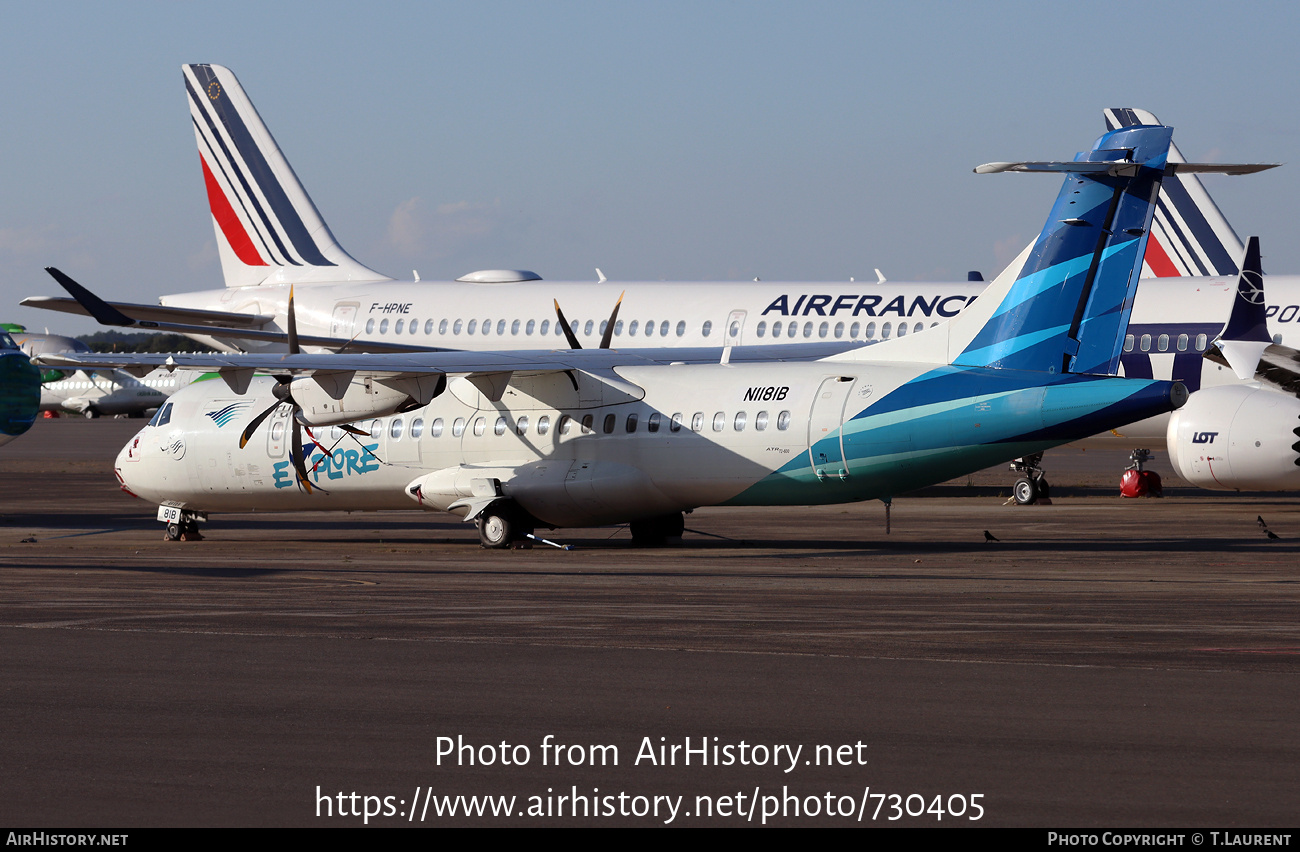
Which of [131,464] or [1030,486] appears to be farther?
[1030,486]

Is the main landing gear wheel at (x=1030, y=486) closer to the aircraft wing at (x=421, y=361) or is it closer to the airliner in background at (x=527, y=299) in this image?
the airliner in background at (x=527, y=299)

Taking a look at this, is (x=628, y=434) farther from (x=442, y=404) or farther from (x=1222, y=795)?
(x=1222, y=795)

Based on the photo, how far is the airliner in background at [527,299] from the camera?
108ft

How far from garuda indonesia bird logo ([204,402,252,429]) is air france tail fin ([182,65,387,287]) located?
20822 mm

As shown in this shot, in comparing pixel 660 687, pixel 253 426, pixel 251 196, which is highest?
pixel 251 196

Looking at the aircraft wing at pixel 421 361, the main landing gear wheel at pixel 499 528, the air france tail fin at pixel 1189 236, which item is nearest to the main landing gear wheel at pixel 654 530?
the main landing gear wheel at pixel 499 528

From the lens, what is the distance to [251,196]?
157ft

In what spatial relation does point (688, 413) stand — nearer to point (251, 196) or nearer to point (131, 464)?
point (131, 464)

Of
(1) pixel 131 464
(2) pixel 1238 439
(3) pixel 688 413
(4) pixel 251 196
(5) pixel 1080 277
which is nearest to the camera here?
(5) pixel 1080 277

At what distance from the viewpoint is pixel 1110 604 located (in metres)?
16.0

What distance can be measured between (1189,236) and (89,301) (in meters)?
35.1

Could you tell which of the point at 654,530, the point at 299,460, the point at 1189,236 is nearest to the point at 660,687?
the point at 654,530

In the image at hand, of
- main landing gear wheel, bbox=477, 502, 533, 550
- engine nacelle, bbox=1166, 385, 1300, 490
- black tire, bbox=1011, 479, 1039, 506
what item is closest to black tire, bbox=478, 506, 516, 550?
main landing gear wheel, bbox=477, 502, 533, 550
